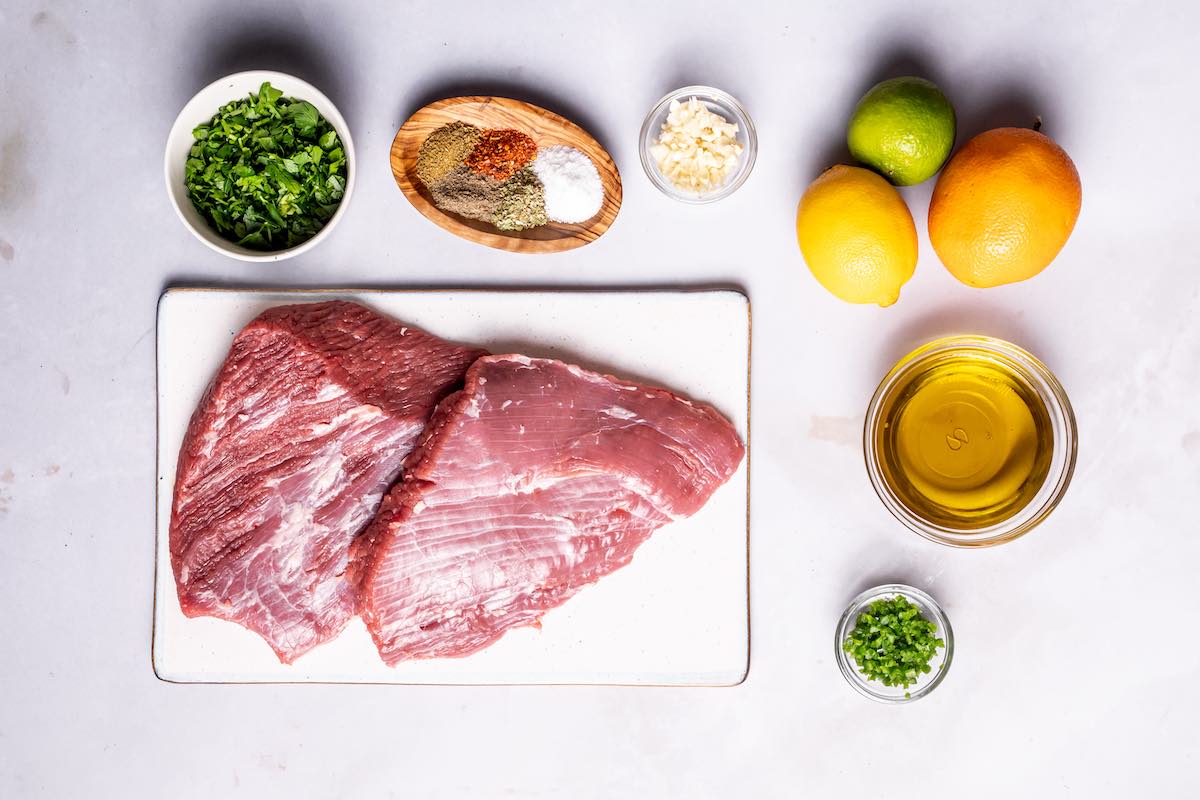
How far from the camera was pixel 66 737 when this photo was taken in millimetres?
2025

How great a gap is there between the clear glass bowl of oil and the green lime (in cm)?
39

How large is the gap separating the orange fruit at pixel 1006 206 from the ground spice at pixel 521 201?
34.8 inches

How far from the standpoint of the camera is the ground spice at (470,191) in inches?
73.0

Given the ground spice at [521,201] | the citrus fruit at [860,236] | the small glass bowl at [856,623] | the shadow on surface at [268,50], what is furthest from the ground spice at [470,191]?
the small glass bowl at [856,623]

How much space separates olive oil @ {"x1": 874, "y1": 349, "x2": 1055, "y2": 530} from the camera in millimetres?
1796

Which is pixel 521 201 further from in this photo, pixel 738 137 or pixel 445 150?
pixel 738 137

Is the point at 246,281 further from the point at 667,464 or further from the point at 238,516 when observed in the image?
the point at 667,464

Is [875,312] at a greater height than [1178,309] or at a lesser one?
lesser

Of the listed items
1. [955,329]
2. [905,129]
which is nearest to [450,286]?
[905,129]

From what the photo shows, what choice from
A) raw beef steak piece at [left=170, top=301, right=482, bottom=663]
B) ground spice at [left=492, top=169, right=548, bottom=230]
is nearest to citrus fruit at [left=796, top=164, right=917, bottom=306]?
ground spice at [left=492, top=169, right=548, bottom=230]

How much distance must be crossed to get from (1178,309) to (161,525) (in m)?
2.50

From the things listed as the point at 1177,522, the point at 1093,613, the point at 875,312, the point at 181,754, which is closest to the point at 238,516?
the point at 181,754

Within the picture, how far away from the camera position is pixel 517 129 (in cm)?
186

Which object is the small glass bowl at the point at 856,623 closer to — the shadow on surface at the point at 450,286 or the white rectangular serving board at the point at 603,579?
the white rectangular serving board at the point at 603,579
